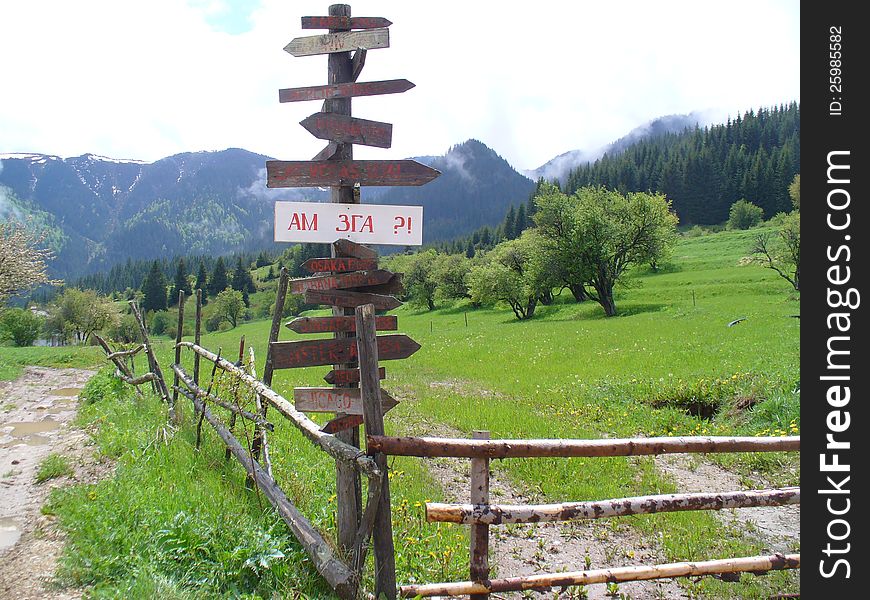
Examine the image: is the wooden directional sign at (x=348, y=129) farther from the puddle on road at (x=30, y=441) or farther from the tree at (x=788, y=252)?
the tree at (x=788, y=252)

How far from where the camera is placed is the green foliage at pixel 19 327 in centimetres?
4694

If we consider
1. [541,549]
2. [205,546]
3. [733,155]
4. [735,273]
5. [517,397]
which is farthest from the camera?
[733,155]

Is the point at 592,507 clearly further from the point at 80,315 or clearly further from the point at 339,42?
the point at 80,315

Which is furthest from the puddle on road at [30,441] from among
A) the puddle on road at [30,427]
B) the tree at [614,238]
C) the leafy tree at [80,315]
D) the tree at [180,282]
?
the tree at [180,282]

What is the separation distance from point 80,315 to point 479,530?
227 feet

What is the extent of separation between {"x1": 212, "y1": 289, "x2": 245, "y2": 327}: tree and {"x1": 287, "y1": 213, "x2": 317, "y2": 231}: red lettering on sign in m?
94.9

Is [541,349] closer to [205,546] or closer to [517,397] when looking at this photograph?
[517,397]

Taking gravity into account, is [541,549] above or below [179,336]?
below

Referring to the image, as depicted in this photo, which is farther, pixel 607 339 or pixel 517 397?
pixel 607 339

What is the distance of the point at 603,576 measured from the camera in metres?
4.26

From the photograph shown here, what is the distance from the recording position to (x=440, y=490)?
6.93m

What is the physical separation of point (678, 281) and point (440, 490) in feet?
158
